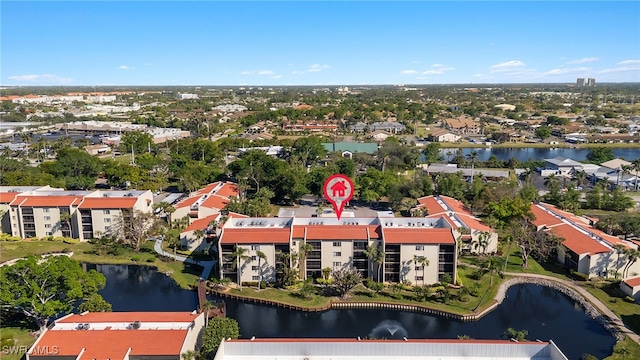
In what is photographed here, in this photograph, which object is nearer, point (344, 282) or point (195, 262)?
point (344, 282)

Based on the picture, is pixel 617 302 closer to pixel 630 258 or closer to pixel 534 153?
pixel 630 258

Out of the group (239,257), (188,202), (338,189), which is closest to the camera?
Result: (239,257)

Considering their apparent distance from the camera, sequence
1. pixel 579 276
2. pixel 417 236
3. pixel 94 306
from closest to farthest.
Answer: pixel 94 306 < pixel 417 236 < pixel 579 276

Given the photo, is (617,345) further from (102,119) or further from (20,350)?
(102,119)

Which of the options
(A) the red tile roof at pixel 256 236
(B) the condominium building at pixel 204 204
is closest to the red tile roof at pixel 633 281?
(A) the red tile roof at pixel 256 236

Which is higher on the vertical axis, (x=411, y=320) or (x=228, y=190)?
(x=228, y=190)

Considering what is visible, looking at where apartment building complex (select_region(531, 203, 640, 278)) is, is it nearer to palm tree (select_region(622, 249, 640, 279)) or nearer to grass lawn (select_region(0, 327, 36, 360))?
palm tree (select_region(622, 249, 640, 279))

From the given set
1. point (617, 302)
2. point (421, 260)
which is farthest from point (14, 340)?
point (617, 302)
